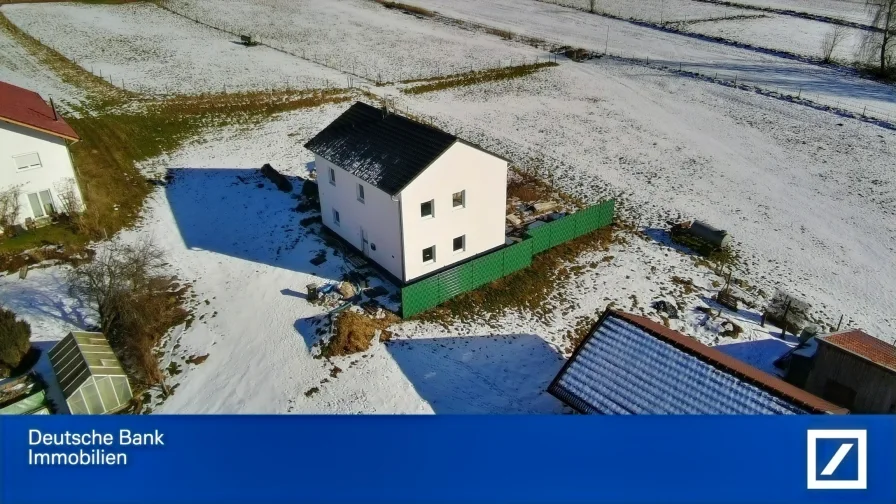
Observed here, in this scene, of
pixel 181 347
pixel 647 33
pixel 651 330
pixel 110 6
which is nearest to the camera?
pixel 651 330

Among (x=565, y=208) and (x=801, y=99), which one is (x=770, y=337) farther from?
(x=801, y=99)

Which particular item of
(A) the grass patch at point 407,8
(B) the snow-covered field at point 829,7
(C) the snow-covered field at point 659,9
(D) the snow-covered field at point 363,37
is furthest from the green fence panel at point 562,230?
(B) the snow-covered field at point 829,7

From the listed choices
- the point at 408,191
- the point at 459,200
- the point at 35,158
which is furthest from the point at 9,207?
the point at 459,200

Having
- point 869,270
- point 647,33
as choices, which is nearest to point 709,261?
point 869,270

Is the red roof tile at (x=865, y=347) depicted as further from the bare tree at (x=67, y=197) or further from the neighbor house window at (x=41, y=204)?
the neighbor house window at (x=41, y=204)

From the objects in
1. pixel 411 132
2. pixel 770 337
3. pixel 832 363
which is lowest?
pixel 770 337

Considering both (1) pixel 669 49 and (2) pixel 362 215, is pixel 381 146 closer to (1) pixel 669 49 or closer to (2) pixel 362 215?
(2) pixel 362 215

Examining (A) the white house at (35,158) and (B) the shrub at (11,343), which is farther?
(A) the white house at (35,158)
